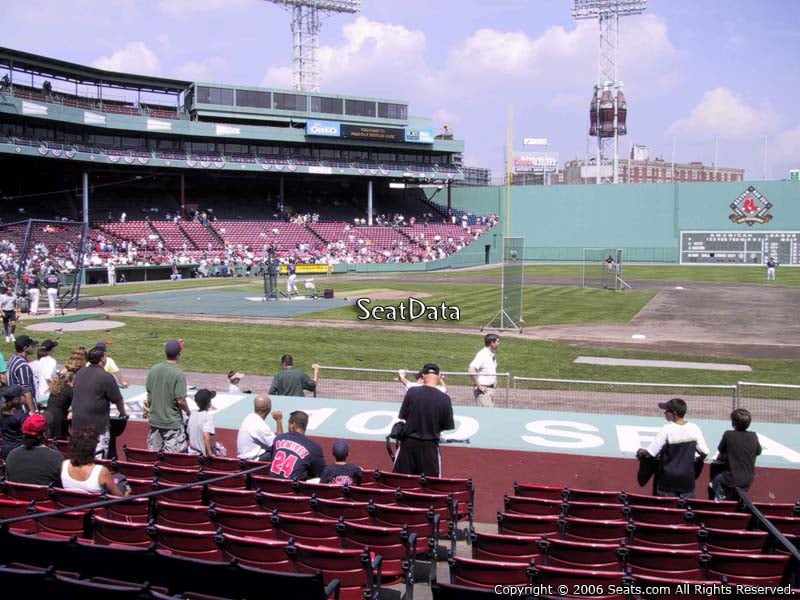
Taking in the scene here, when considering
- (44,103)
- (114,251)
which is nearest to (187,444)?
(114,251)

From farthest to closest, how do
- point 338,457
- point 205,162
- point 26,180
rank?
point 205,162 < point 26,180 < point 338,457

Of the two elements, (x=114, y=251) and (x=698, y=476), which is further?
(x=114, y=251)

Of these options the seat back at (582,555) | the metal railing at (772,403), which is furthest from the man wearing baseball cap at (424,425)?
the metal railing at (772,403)

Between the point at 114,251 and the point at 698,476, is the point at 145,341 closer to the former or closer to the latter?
the point at 698,476

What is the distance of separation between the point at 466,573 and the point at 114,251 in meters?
51.7

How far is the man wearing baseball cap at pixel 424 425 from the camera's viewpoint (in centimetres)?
765

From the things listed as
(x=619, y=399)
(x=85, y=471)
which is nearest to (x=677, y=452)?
(x=85, y=471)

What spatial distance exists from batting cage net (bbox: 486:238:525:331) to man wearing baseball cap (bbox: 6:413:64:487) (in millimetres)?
18357

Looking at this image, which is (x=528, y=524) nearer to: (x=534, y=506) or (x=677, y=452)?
(x=534, y=506)

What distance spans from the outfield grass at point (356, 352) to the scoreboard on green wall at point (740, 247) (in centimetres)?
5237

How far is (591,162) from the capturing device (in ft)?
348

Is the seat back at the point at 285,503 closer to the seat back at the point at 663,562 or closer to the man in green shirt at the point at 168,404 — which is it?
the seat back at the point at 663,562

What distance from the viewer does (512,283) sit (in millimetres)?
25312

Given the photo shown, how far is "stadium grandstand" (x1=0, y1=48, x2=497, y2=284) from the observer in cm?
5466
